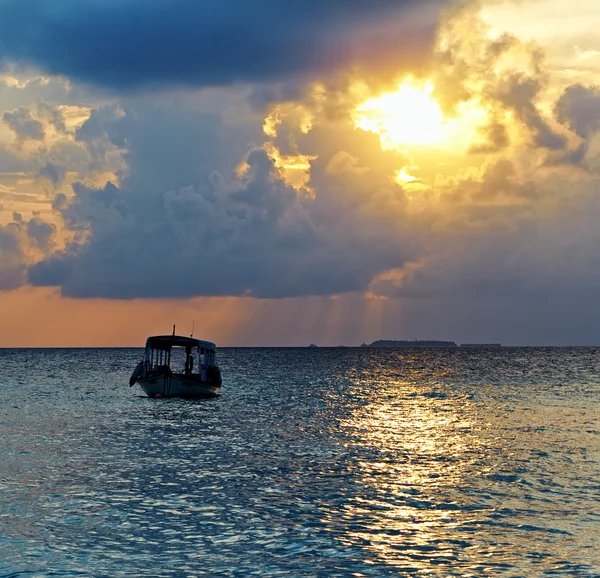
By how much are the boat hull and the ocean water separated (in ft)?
35.7

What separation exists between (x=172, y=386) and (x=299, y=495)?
41.5 metres

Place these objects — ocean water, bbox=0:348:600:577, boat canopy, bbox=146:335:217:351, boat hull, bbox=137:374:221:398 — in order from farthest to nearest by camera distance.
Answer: boat hull, bbox=137:374:221:398
boat canopy, bbox=146:335:217:351
ocean water, bbox=0:348:600:577

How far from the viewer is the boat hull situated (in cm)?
6412

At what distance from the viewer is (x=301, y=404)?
65.2 meters

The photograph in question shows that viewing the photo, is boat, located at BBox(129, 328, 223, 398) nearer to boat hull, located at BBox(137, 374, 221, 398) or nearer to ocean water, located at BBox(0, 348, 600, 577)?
boat hull, located at BBox(137, 374, 221, 398)

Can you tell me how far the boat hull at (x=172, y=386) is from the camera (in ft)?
210

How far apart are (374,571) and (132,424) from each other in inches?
1331

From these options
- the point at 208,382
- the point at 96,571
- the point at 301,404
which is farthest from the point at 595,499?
the point at 208,382

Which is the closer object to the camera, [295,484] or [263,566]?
[263,566]

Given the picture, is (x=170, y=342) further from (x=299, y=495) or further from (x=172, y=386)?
(x=299, y=495)

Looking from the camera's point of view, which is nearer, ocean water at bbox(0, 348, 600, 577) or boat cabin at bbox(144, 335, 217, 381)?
ocean water at bbox(0, 348, 600, 577)

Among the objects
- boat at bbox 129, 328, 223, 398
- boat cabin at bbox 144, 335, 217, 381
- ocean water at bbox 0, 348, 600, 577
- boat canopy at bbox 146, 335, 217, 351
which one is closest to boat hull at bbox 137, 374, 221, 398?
boat at bbox 129, 328, 223, 398

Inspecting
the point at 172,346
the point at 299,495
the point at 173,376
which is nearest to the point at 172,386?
the point at 173,376

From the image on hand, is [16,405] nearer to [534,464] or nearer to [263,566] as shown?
[534,464]
